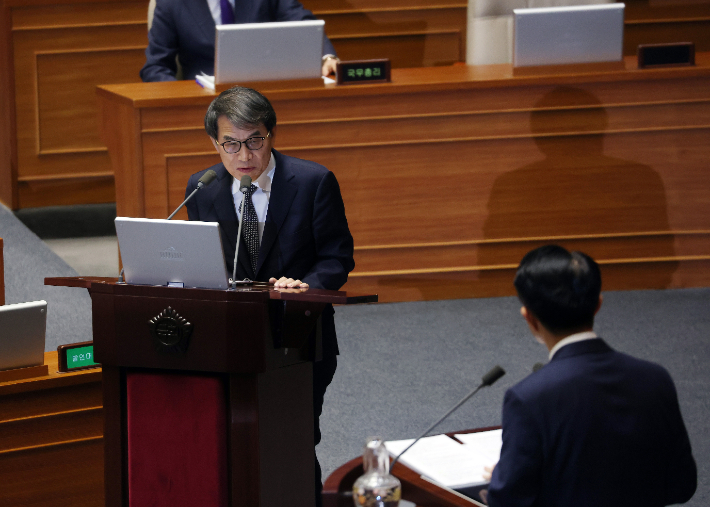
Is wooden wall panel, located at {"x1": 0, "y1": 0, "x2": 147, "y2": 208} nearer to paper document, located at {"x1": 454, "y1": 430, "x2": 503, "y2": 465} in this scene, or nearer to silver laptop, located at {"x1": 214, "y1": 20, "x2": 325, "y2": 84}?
silver laptop, located at {"x1": 214, "y1": 20, "x2": 325, "y2": 84}

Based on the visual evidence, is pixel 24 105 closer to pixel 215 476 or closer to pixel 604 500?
pixel 215 476

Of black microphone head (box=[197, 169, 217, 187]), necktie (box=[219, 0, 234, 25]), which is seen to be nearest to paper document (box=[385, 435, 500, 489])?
black microphone head (box=[197, 169, 217, 187])

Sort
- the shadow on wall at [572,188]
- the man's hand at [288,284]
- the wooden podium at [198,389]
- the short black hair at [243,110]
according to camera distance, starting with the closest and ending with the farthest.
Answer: the wooden podium at [198,389] < the man's hand at [288,284] < the short black hair at [243,110] < the shadow on wall at [572,188]

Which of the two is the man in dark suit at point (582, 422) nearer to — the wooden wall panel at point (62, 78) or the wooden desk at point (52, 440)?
the wooden desk at point (52, 440)

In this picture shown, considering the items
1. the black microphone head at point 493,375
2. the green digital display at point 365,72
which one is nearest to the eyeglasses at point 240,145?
the black microphone head at point 493,375

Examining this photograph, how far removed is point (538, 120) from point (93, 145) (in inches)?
120

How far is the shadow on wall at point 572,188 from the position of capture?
180 inches

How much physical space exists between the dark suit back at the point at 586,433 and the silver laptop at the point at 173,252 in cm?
64

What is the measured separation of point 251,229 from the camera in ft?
7.73

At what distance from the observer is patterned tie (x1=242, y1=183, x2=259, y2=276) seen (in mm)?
2336

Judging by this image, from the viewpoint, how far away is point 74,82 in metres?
6.18

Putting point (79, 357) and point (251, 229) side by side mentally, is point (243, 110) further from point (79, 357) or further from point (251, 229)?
point (79, 357)

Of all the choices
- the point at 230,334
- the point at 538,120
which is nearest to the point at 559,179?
the point at 538,120

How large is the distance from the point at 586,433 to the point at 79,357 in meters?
1.47
